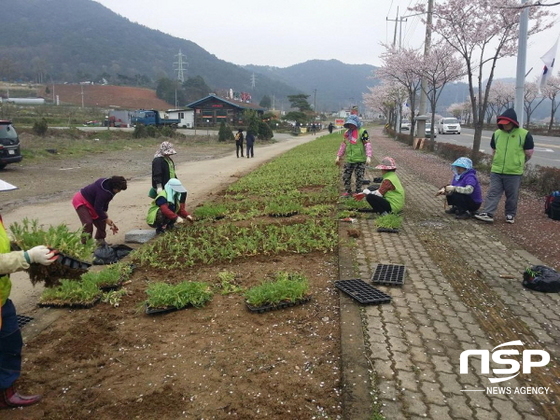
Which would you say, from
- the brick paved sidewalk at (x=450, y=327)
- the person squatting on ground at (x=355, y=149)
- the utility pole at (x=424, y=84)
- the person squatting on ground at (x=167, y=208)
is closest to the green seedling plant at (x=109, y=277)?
the person squatting on ground at (x=167, y=208)

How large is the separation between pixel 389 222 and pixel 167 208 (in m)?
3.56

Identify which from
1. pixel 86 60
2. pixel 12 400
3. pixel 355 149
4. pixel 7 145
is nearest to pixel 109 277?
pixel 12 400

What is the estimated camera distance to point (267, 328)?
3.85m

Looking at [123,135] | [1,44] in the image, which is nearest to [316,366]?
[123,135]

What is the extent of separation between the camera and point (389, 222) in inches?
284

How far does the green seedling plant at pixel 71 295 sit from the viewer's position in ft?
14.9

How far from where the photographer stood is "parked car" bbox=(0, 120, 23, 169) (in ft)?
51.8

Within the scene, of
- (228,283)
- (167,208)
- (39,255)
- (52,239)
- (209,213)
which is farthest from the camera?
(209,213)

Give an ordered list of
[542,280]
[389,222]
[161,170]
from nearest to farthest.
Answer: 1. [542,280]
2. [389,222]
3. [161,170]

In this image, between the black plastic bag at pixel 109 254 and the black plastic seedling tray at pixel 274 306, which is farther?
the black plastic bag at pixel 109 254

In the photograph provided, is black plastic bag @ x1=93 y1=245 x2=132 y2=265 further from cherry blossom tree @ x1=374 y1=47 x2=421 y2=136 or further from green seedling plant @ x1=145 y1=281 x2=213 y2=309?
cherry blossom tree @ x1=374 y1=47 x2=421 y2=136

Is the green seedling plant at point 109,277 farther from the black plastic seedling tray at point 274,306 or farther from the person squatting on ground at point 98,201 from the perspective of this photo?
the black plastic seedling tray at point 274,306

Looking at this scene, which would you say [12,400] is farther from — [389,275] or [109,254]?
[389,275]

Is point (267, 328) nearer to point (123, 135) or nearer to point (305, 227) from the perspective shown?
point (305, 227)
